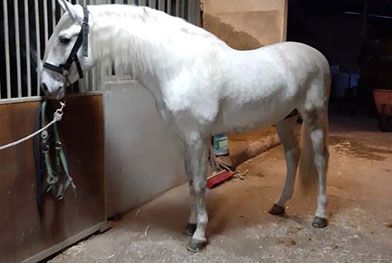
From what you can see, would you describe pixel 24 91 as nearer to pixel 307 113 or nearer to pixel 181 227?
pixel 181 227

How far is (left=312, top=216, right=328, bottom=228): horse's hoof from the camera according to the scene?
2592 millimetres

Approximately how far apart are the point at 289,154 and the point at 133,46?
48.6 inches

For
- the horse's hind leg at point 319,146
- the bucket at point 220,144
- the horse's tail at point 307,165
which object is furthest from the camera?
the bucket at point 220,144

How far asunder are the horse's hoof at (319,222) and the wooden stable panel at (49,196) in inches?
47.3

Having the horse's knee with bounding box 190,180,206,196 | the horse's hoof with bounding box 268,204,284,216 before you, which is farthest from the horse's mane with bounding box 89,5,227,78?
the horse's hoof with bounding box 268,204,284,216

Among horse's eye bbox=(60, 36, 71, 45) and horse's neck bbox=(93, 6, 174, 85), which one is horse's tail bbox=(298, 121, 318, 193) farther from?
horse's eye bbox=(60, 36, 71, 45)

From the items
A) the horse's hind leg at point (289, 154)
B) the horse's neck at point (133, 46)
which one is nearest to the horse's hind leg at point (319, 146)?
the horse's hind leg at point (289, 154)

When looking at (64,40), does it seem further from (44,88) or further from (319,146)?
(319,146)

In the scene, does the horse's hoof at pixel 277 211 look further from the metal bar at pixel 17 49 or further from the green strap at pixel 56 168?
the metal bar at pixel 17 49

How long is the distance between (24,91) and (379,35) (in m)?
8.60

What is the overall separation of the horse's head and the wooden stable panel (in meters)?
0.13

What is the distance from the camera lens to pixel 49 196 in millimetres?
2090

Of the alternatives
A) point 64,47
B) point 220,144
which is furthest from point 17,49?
point 220,144

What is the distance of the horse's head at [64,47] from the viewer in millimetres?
1941
